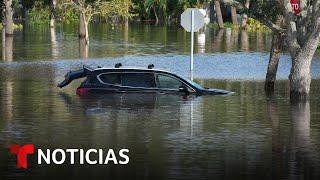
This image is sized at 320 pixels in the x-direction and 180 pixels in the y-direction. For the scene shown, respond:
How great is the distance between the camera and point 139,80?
26016 millimetres

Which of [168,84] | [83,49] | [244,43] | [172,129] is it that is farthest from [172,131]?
[244,43]

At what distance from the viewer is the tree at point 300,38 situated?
2469 centimetres

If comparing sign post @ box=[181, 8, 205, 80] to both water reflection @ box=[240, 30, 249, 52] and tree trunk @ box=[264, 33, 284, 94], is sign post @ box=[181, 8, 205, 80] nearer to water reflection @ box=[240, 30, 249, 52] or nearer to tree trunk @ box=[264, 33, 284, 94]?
tree trunk @ box=[264, 33, 284, 94]

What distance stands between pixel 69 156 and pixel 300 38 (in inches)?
470

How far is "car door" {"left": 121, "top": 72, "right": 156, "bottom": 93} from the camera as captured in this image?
Answer: 84.8 ft

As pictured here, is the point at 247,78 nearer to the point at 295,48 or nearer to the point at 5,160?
the point at 295,48

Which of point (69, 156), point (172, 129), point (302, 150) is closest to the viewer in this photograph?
point (69, 156)

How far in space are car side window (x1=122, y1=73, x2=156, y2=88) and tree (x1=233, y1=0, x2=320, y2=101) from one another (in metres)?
3.38

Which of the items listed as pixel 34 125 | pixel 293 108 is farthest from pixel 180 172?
pixel 293 108

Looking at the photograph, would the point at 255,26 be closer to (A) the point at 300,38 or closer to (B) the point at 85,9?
(B) the point at 85,9

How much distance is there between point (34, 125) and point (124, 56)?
29044 millimetres

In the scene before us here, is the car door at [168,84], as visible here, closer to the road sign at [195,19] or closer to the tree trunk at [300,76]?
the tree trunk at [300,76]

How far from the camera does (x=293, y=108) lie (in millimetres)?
23188

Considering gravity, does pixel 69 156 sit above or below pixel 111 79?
below
